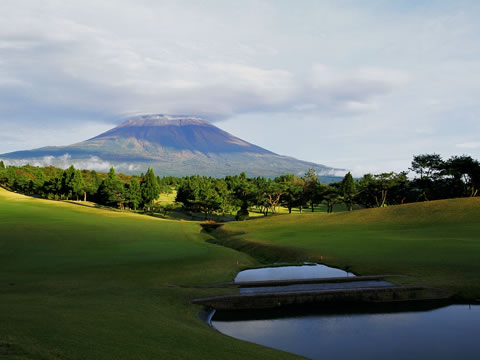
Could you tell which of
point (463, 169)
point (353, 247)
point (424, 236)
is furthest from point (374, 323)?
point (463, 169)

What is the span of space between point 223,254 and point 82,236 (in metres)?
19.7

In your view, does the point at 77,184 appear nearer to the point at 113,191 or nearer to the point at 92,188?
the point at 92,188

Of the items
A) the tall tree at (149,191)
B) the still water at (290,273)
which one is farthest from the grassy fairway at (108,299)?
the tall tree at (149,191)

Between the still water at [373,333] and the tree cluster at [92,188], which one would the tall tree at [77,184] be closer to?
the tree cluster at [92,188]

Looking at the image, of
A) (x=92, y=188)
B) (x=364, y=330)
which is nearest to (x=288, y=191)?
(x=92, y=188)

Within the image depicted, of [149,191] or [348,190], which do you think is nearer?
[348,190]

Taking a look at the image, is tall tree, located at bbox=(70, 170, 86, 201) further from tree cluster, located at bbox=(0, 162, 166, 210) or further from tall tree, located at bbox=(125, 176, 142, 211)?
tall tree, located at bbox=(125, 176, 142, 211)

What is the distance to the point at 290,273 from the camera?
2778 centimetres

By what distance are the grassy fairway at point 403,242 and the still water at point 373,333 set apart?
4301mm

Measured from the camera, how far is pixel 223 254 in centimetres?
3484

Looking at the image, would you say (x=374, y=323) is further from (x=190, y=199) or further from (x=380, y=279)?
(x=190, y=199)

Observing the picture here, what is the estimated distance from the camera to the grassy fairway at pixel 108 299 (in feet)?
31.0

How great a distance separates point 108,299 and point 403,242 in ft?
98.4

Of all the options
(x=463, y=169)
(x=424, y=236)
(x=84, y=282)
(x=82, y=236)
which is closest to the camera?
(x=84, y=282)
